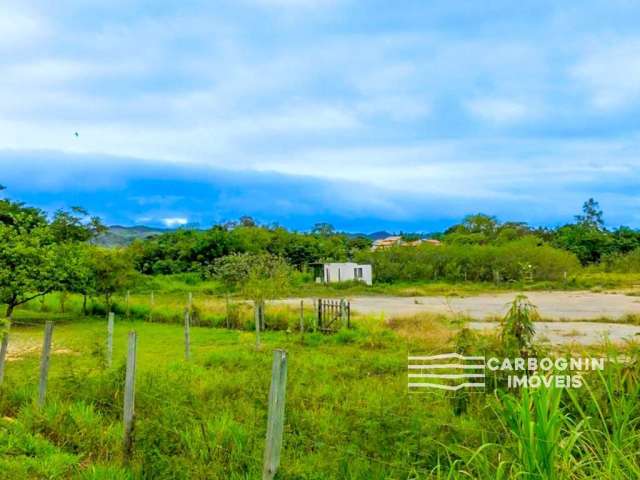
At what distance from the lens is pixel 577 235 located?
196 ft

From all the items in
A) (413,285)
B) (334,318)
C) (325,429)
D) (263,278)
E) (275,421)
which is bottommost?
(325,429)

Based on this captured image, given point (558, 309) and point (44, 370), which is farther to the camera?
point (558, 309)

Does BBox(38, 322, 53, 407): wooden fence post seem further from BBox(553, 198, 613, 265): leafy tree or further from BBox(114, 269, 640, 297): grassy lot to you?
BBox(553, 198, 613, 265): leafy tree

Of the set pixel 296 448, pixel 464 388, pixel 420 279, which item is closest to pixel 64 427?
pixel 296 448

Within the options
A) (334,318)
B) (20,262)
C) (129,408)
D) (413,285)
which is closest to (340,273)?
(413,285)

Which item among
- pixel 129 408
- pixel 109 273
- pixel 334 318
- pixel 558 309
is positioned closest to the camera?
pixel 129 408

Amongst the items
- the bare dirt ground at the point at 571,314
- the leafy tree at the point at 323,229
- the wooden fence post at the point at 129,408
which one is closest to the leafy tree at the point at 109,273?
the bare dirt ground at the point at 571,314

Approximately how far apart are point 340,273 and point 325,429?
126ft

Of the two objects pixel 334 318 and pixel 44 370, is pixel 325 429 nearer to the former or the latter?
pixel 44 370

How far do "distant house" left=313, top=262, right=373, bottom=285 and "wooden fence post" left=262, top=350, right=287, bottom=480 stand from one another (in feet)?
131

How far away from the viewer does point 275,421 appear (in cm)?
327

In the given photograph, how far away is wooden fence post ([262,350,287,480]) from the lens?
3.27 meters

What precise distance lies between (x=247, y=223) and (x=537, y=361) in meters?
58.6

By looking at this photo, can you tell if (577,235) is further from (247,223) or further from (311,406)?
(311,406)
